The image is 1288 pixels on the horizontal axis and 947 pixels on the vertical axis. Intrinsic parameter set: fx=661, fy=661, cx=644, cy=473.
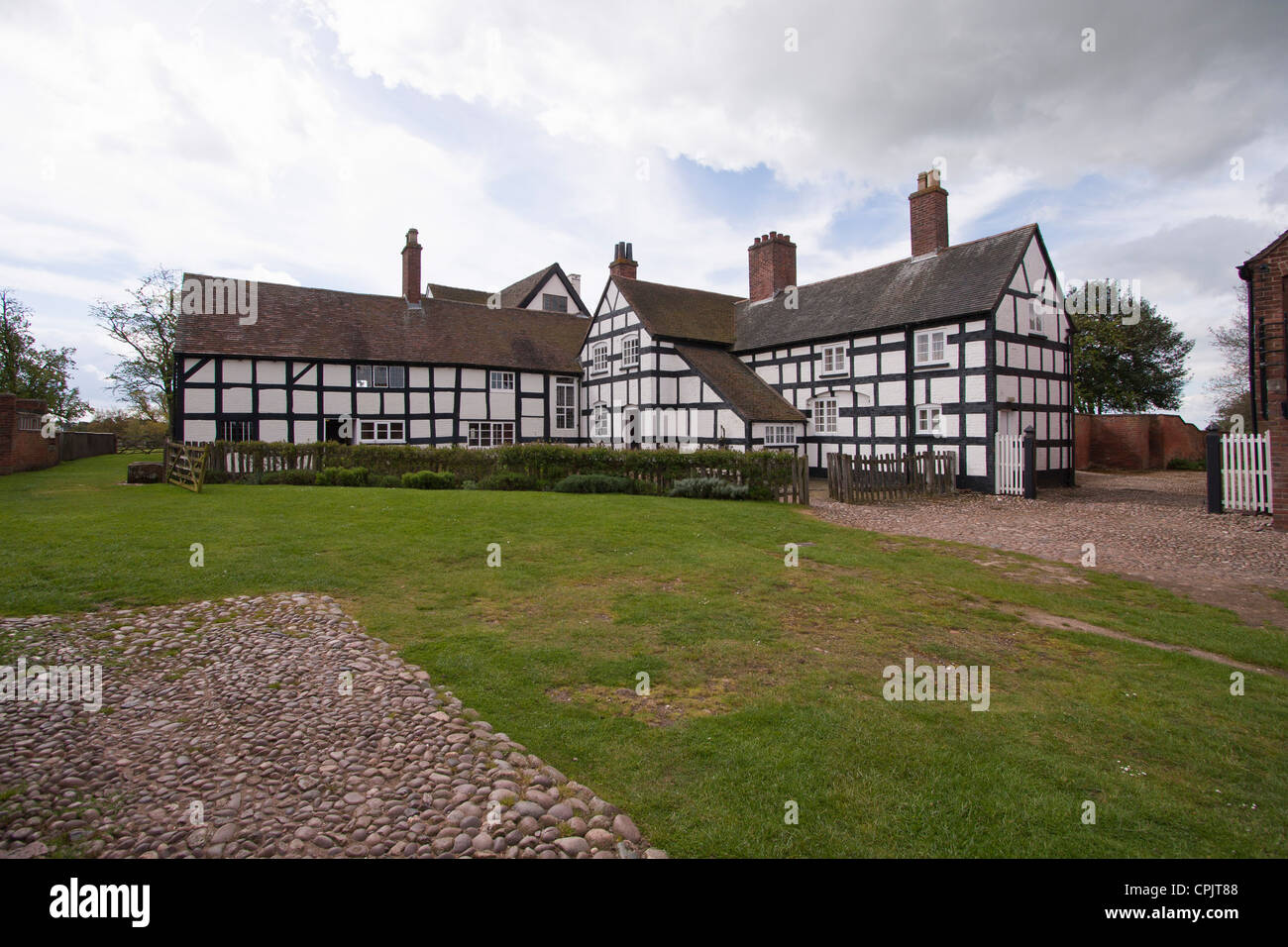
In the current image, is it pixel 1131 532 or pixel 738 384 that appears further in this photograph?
pixel 738 384

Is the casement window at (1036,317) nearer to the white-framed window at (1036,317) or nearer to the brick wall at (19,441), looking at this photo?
the white-framed window at (1036,317)

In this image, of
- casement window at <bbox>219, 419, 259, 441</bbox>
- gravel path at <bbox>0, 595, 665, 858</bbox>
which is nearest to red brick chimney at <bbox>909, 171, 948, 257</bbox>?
gravel path at <bbox>0, 595, 665, 858</bbox>

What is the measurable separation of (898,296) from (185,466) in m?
24.9

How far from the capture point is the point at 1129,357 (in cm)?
3791

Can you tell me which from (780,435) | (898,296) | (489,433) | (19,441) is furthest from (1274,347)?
(19,441)

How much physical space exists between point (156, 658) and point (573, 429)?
1142 inches

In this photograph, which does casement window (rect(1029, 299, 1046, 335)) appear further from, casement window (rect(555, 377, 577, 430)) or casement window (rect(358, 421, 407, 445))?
casement window (rect(358, 421, 407, 445))

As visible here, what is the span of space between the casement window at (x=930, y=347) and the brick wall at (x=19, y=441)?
31461 millimetres

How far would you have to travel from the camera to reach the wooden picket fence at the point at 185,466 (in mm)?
17938

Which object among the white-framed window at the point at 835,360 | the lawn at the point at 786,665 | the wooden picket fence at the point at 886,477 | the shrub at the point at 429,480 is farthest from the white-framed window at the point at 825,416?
the shrub at the point at 429,480

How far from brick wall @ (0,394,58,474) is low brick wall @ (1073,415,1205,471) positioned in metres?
43.9

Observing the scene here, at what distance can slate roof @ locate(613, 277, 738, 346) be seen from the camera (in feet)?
96.9

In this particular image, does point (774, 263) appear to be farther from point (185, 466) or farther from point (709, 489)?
point (185, 466)
